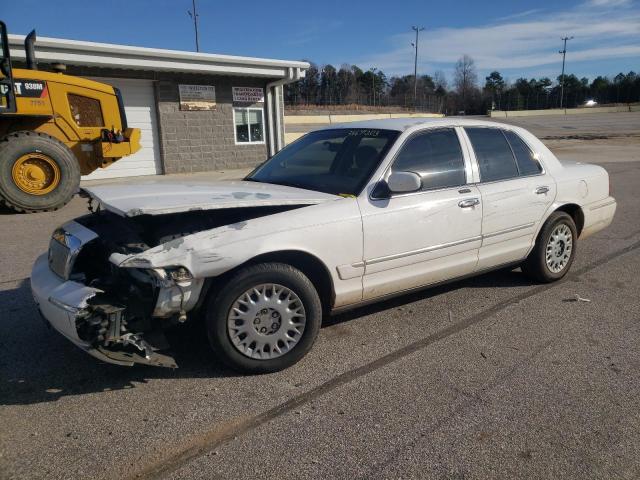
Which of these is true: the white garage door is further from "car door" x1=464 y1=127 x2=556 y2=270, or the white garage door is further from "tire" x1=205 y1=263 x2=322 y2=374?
"tire" x1=205 y1=263 x2=322 y2=374

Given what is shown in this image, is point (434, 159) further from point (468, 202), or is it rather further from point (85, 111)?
point (85, 111)

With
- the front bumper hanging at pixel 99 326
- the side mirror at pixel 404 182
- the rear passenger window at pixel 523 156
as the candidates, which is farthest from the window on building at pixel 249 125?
the front bumper hanging at pixel 99 326

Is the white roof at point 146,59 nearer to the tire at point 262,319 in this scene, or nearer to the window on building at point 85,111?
the window on building at point 85,111

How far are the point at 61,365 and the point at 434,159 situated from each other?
3152 mm

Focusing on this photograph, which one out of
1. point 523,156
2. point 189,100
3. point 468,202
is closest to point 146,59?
point 189,100

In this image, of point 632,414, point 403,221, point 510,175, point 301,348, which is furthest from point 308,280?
point 510,175

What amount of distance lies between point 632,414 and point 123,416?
2831mm

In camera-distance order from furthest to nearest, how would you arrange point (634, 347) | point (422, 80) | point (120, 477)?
1. point (422, 80)
2. point (634, 347)
3. point (120, 477)

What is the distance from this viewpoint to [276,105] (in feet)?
58.0

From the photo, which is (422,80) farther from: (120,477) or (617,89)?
(120,477)

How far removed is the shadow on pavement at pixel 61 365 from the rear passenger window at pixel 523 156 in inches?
80.8

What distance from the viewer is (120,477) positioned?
2.43m

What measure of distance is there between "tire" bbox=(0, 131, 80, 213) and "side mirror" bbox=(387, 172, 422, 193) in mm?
7703

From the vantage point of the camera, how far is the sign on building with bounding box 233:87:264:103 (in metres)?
16.6
